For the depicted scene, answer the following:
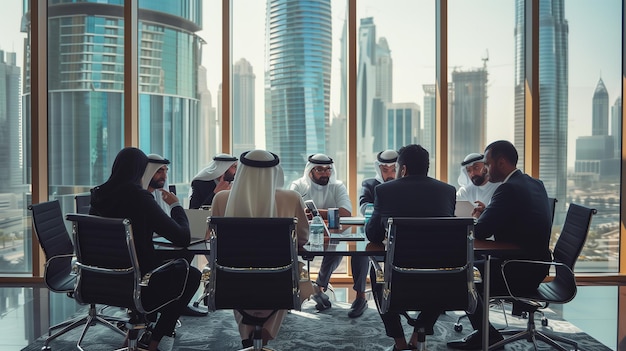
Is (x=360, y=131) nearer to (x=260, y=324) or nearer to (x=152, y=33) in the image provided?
(x=152, y=33)

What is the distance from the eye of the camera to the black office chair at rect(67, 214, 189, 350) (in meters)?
2.56

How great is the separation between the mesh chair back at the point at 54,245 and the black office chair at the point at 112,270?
0.51 metres

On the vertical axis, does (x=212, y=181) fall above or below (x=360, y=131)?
below

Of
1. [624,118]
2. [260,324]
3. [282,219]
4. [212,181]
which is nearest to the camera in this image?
[282,219]

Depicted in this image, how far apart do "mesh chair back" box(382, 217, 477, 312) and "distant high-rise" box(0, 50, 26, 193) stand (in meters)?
4.35

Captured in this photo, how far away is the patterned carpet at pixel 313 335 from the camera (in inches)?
129

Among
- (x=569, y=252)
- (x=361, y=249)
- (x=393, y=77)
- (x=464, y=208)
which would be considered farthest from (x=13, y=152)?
(x=569, y=252)

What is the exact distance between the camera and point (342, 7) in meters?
5.29

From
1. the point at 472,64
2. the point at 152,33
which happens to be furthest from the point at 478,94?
the point at 152,33

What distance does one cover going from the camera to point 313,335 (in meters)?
3.51

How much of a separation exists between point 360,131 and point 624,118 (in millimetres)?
2728

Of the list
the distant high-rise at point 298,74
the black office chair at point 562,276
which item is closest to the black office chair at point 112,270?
the black office chair at point 562,276

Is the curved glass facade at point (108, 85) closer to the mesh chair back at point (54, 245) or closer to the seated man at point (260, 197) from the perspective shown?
the mesh chair back at point (54, 245)

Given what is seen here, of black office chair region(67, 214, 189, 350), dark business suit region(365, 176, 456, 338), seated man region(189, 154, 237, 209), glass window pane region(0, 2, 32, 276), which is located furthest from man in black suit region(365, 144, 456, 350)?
glass window pane region(0, 2, 32, 276)
